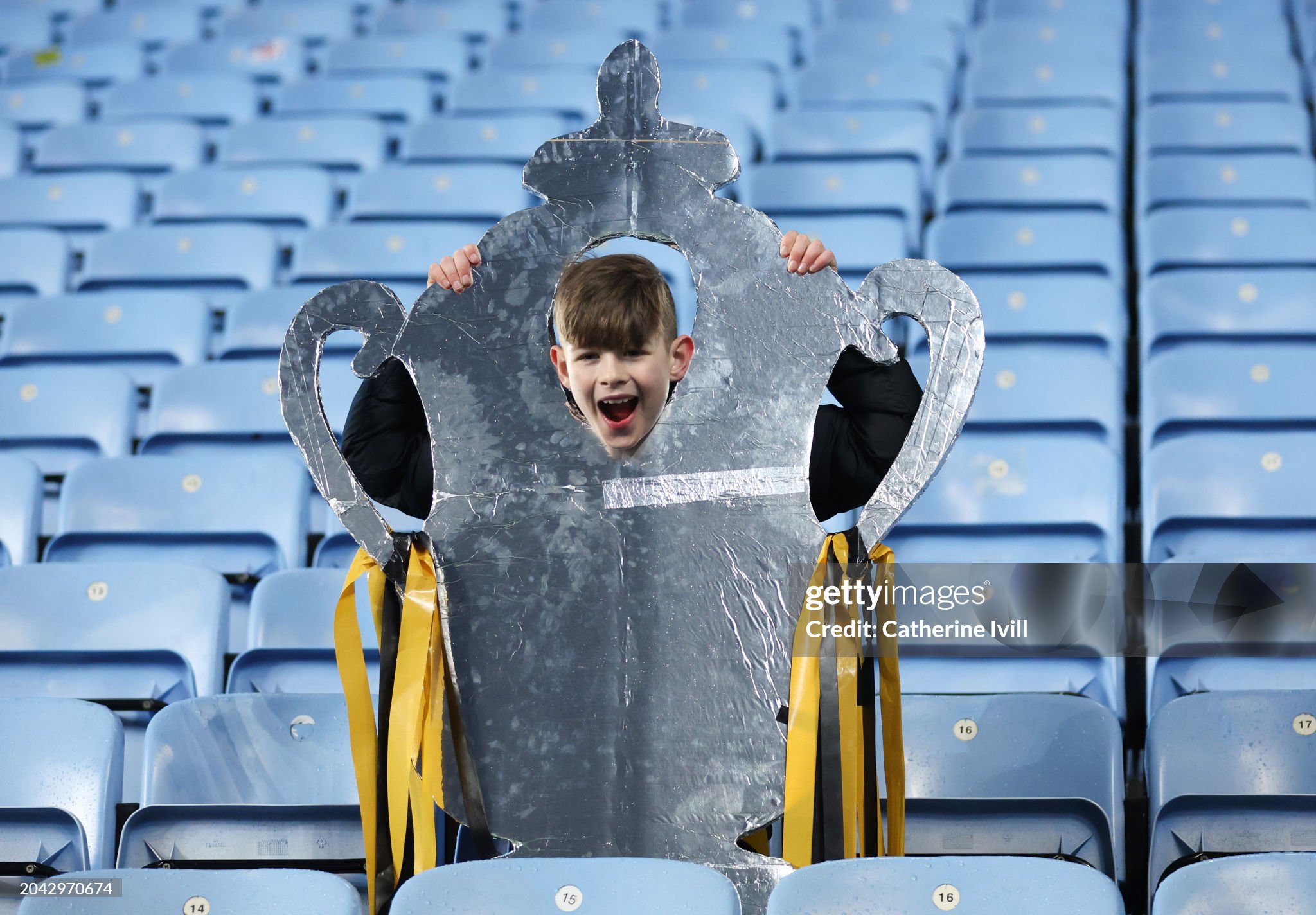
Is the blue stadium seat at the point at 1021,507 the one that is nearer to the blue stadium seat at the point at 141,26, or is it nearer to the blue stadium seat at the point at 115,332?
the blue stadium seat at the point at 115,332

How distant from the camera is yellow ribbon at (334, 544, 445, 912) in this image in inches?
71.0

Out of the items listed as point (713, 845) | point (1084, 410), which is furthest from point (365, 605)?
point (1084, 410)

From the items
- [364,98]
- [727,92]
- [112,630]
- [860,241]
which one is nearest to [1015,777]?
[112,630]

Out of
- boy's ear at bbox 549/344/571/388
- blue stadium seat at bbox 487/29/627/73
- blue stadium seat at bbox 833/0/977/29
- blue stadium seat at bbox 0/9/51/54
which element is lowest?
boy's ear at bbox 549/344/571/388

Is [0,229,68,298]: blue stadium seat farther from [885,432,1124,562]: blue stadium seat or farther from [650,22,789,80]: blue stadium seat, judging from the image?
[885,432,1124,562]: blue stadium seat

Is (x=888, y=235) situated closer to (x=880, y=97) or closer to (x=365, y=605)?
(x=880, y=97)

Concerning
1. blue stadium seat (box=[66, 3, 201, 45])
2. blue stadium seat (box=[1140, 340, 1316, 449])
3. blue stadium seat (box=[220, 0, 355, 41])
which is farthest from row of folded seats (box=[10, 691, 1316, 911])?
blue stadium seat (box=[66, 3, 201, 45])

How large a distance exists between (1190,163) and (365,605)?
267 centimetres

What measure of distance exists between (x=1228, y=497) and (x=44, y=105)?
4.32 m

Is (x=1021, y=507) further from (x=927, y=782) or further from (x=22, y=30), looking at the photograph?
(x=22, y=30)

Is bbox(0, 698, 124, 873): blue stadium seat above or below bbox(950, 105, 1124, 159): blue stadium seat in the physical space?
below

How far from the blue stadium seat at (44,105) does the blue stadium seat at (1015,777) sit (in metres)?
4.28

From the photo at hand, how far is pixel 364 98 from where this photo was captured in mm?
5223

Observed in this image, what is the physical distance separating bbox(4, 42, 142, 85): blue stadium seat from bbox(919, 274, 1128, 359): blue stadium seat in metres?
3.62
